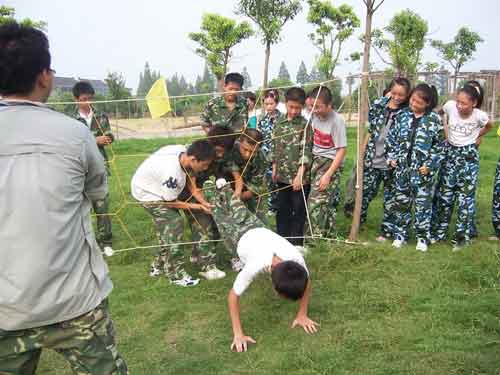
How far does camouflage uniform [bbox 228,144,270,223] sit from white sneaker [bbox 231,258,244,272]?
48cm

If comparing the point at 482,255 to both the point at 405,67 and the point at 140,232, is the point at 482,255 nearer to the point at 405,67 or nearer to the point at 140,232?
the point at 140,232

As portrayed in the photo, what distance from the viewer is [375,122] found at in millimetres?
4539

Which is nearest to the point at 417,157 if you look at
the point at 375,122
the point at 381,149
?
the point at 381,149

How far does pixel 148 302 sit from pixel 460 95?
130 inches

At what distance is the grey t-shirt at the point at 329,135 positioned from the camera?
410 centimetres

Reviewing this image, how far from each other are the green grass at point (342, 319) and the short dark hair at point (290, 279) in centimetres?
41

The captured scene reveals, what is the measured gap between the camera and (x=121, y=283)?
3.81 meters

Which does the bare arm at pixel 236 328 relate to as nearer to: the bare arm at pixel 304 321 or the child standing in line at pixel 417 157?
the bare arm at pixel 304 321

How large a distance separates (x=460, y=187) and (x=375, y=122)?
1.05 metres

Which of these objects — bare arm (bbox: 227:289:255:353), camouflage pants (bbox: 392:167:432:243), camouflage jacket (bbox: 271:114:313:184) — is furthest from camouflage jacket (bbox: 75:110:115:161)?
camouflage pants (bbox: 392:167:432:243)

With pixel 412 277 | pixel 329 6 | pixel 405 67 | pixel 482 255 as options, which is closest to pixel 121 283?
pixel 412 277

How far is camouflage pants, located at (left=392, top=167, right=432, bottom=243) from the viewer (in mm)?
4062

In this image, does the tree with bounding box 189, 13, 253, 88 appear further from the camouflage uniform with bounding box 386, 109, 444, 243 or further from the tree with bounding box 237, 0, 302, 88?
the camouflage uniform with bounding box 386, 109, 444, 243

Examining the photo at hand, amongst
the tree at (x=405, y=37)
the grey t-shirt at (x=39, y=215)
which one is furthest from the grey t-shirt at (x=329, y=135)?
the tree at (x=405, y=37)
